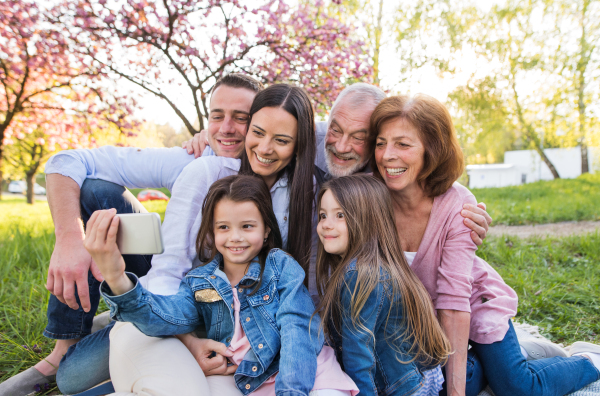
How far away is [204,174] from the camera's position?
2.25 meters

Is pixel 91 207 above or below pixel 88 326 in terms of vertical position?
above

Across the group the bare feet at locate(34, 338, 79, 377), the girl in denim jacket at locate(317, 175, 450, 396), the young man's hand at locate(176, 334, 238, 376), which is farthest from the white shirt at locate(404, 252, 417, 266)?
the bare feet at locate(34, 338, 79, 377)

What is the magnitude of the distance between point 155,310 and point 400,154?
146cm

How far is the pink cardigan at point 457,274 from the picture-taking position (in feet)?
6.73

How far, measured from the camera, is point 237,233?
6.27 ft

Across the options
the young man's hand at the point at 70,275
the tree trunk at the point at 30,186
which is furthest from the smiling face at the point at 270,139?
the tree trunk at the point at 30,186

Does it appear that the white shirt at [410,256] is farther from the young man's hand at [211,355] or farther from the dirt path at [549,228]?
the dirt path at [549,228]

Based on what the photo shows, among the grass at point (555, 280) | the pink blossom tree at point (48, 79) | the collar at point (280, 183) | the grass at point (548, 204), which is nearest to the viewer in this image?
the collar at point (280, 183)

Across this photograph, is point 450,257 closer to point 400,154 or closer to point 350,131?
point 400,154

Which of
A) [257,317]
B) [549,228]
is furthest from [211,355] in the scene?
[549,228]

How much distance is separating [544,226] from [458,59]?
352 inches

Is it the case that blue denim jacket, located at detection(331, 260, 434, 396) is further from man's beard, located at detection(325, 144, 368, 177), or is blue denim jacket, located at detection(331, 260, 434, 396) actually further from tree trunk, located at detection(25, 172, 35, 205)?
tree trunk, located at detection(25, 172, 35, 205)

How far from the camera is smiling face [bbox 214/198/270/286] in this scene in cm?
190

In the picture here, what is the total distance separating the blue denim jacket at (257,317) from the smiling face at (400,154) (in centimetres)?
78
